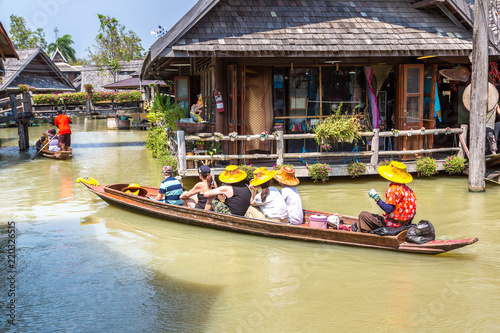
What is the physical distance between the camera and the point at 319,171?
11953 mm

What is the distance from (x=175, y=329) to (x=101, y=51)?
49.1 metres

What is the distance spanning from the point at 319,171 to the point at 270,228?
14.6ft

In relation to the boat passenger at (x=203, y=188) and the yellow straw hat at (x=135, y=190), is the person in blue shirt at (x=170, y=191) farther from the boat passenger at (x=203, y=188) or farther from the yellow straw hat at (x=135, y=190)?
the yellow straw hat at (x=135, y=190)

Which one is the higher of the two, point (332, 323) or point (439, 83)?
point (439, 83)

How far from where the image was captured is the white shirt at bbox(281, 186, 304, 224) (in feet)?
26.0

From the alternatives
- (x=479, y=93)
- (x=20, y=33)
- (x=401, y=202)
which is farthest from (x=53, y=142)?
(x=20, y=33)

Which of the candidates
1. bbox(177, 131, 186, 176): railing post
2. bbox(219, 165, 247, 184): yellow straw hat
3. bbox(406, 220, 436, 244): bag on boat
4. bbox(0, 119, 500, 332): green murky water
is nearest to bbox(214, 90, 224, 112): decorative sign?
bbox(177, 131, 186, 176): railing post

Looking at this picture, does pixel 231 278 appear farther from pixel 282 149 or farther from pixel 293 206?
pixel 282 149

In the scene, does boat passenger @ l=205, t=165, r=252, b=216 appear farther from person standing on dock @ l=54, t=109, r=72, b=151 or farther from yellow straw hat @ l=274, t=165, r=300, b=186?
person standing on dock @ l=54, t=109, r=72, b=151

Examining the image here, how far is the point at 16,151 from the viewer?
20141 millimetres

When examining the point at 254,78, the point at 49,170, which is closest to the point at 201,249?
the point at 254,78

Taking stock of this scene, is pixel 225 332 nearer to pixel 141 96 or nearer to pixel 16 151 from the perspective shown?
pixel 16 151

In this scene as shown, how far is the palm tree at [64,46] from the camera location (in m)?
74.8

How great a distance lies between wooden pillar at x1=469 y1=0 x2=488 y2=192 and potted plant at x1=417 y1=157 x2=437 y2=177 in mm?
1331
